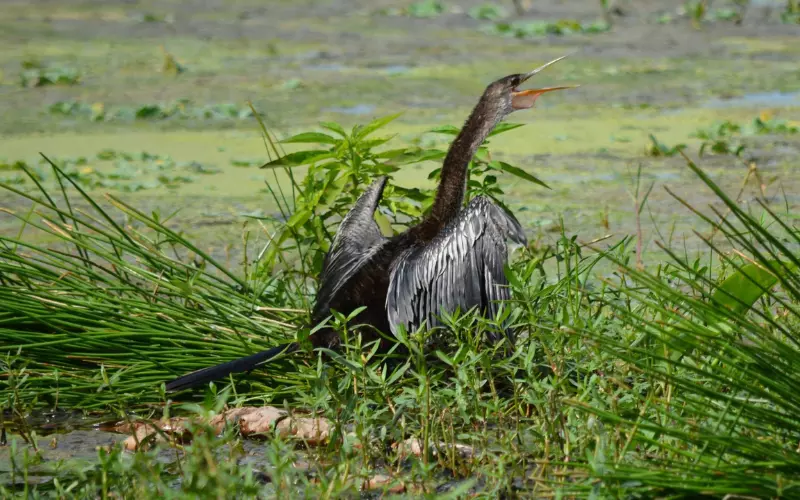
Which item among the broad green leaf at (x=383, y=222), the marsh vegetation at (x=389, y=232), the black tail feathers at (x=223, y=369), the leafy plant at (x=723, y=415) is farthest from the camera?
the broad green leaf at (x=383, y=222)

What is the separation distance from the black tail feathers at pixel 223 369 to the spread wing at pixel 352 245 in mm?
255

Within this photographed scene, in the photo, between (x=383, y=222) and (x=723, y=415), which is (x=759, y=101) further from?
(x=723, y=415)

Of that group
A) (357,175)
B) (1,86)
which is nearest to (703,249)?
(357,175)

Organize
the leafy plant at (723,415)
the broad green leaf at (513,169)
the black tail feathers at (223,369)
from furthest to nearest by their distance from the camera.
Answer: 1. the broad green leaf at (513,169)
2. the black tail feathers at (223,369)
3. the leafy plant at (723,415)

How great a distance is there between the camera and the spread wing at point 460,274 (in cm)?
368

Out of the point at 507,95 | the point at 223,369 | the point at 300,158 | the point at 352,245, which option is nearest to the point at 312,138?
the point at 300,158

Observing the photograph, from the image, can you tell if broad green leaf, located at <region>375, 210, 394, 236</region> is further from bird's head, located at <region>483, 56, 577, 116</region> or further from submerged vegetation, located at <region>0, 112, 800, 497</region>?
bird's head, located at <region>483, 56, 577, 116</region>

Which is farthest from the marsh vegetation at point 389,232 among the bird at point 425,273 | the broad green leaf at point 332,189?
the bird at point 425,273

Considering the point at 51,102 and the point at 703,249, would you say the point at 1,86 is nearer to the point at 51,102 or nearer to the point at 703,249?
the point at 51,102

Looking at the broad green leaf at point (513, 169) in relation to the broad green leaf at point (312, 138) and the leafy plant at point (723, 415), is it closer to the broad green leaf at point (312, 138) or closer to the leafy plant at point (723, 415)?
the broad green leaf at point (312, 138)

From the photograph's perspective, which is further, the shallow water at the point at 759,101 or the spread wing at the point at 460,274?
the shallow water at the point at 759,101

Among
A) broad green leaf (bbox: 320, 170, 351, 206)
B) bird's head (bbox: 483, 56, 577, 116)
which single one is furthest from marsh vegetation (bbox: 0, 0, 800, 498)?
bird's head (bbox: 483, 56, 577, 116)

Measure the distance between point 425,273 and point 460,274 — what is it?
110 mm

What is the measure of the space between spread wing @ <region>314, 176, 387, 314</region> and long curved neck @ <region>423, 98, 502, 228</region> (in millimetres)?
215
